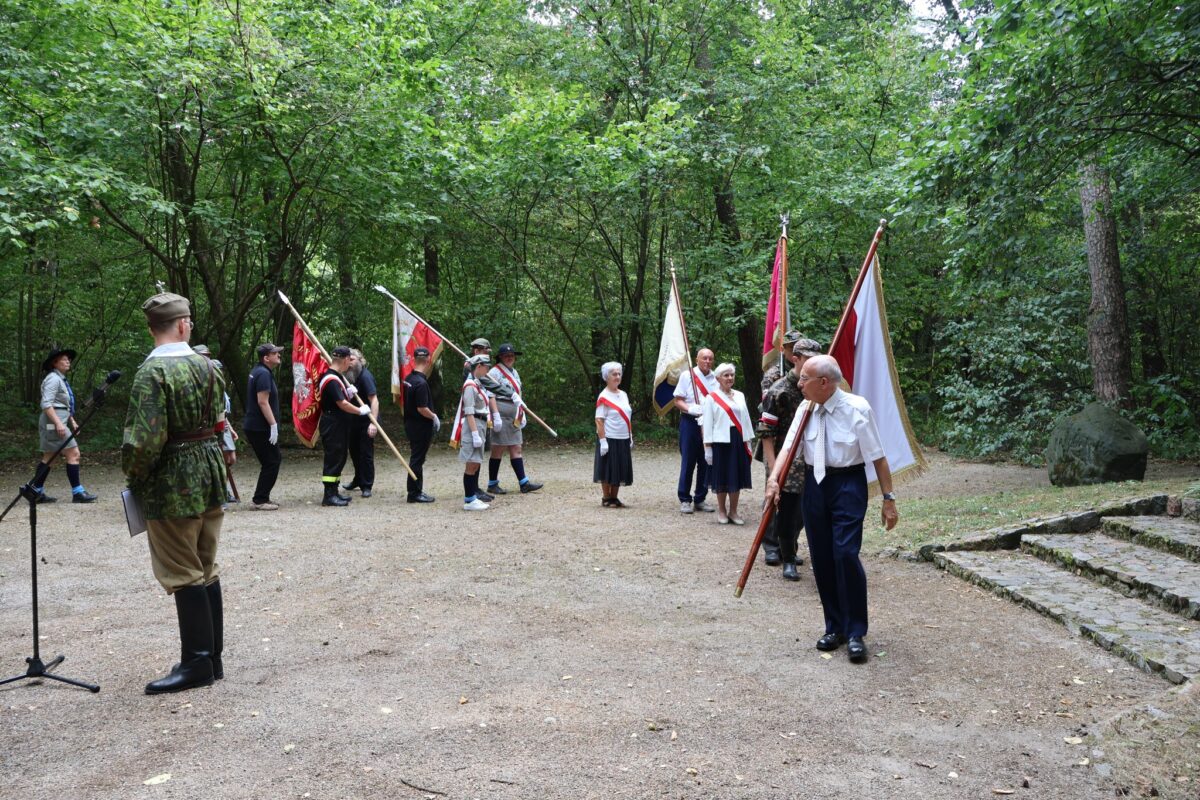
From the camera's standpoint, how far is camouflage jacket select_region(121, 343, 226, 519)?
4113 mm

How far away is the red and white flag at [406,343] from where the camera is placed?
1090 centimetres

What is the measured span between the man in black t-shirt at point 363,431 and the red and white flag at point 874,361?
251 inches

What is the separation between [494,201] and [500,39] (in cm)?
459

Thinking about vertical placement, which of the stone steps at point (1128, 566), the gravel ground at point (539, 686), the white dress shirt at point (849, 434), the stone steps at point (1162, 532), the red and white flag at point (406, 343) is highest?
the red and white flag at point (406, 343)

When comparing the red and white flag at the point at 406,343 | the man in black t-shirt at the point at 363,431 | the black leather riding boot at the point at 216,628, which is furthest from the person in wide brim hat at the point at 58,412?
the black leather riding boot at the point at 216,628

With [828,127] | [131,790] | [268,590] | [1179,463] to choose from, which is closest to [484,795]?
[131,790]

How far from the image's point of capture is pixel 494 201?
55.8ft

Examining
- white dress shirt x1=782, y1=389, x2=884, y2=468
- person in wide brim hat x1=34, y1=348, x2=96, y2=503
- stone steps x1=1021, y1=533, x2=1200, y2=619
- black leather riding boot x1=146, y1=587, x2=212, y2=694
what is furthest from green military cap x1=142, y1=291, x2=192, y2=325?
person in wide brim hat x1=34, y1=348, x2=96, y2=503

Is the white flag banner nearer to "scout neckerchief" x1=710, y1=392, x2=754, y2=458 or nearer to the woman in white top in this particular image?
the woman in white top

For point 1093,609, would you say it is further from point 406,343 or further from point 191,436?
point 406,343

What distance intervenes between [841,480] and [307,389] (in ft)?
23.7

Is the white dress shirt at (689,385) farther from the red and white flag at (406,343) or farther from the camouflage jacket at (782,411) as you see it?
the red and white flag at (406,343)

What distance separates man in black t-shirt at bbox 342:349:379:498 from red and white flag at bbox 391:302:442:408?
1.10 ft

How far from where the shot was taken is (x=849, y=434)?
475cm
